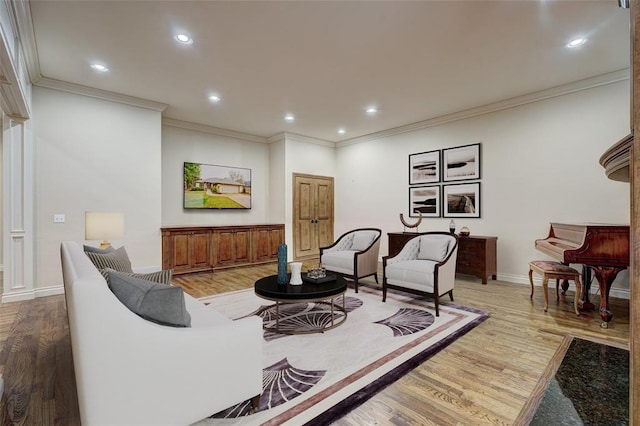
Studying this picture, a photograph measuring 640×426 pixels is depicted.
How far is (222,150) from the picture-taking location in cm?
680

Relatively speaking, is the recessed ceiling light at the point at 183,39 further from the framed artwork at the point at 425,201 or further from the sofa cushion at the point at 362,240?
the framed artwork at the point at 425,201

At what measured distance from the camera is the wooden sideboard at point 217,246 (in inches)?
216

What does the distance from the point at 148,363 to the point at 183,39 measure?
10.4ft

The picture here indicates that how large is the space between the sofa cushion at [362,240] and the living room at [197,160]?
5.80 feet

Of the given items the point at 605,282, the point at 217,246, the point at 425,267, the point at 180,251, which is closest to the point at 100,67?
the point at 180,251

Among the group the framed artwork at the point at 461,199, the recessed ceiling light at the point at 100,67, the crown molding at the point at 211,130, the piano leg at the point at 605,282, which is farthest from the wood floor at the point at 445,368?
the crown molding at the point at 211,130

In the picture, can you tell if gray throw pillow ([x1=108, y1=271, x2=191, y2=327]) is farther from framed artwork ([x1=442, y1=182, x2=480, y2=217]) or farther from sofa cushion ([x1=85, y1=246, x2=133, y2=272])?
framed artwork ([x1=442, y1=182, x2=480, y2=217])

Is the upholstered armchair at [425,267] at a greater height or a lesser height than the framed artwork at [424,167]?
lesser

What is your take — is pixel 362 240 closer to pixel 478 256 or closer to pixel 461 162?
pixel 478 256

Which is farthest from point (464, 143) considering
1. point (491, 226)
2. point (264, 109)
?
point (264, 109)

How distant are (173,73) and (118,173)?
1.85 metres

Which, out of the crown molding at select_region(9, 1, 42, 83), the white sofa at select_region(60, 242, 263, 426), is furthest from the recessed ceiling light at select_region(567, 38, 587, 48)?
the crown molding at select_region(9, 1, 42, 83)

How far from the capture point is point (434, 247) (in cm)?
405

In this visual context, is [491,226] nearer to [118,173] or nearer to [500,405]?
[500,405]
